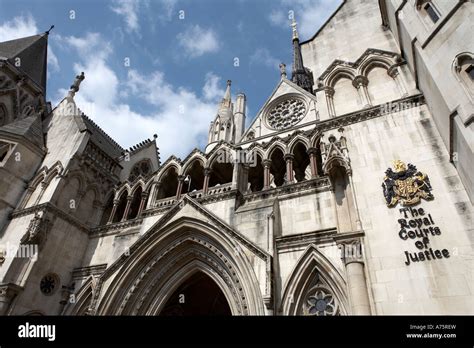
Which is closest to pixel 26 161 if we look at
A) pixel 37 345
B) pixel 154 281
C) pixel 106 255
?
pixel 106 255

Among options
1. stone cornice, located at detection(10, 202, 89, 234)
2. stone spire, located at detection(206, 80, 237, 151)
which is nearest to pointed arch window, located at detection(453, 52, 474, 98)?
stone cornice, located at detection(10, 202, 89, 234)

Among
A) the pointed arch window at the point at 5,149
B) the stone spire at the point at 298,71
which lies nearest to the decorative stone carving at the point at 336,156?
the pointed arch window at the point at 5,149

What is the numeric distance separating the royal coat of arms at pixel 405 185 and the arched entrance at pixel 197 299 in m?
8.50

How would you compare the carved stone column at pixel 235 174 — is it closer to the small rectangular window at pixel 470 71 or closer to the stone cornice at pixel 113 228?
the stone cornice at pixel 113 228

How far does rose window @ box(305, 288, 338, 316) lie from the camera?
8950 millimetres

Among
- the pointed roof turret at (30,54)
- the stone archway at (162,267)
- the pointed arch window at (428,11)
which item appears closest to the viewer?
the pointed arch window at (428,11)

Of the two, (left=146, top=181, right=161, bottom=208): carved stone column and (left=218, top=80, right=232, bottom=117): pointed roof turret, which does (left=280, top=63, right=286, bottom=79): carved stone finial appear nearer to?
(left=218, top=80, right=232, bottom=117): pointed roof turret

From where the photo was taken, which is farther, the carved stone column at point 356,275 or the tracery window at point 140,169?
the tracery window at point 140,169

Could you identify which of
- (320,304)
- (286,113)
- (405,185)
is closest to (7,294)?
(320,304)

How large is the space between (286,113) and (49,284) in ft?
57.6

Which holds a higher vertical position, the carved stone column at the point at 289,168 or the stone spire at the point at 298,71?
the stone spire at the point at 298,71

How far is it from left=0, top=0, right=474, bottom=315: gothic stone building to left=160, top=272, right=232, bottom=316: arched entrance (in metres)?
0.09

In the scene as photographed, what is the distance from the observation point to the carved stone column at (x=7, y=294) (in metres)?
11.8

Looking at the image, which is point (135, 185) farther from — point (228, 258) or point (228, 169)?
point (228, 258)
